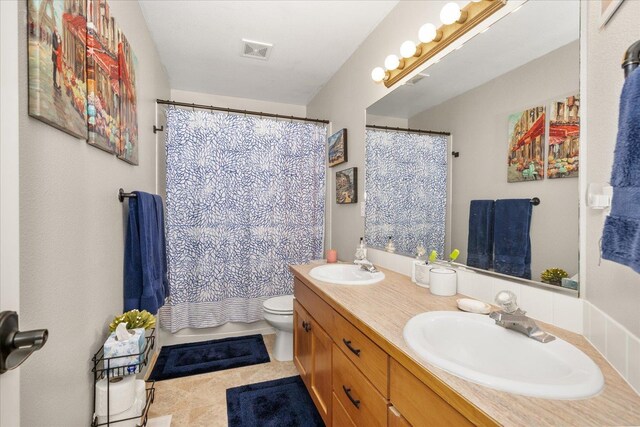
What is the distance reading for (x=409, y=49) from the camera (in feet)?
5.22

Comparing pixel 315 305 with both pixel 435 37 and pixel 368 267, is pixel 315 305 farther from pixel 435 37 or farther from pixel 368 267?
pixel 435 37

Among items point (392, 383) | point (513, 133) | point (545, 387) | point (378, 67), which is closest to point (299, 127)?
point (378, 67)

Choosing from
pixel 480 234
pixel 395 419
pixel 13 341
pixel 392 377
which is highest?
pixel 480 234

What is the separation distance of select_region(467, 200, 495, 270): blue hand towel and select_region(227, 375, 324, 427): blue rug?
4.10 ft

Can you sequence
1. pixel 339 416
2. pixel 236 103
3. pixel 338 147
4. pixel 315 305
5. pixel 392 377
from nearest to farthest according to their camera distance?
pixel 392 377 → pixel 339 416 → pixel 315 305 → pixel 338 147 → pixel 236 103

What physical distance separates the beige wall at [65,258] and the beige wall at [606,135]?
1.49m

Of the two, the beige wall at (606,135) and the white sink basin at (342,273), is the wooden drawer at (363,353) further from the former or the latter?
the beige wall at (606,135)

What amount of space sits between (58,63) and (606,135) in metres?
1.60

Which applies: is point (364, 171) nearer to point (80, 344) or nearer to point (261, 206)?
point (261, 206)

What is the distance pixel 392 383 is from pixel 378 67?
1.86 m

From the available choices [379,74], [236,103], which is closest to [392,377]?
[379,74]

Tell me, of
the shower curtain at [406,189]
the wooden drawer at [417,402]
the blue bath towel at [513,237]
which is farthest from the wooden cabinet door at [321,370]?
the blue bath towel at [513,237]

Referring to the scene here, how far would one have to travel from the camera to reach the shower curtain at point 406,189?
1.51 metres

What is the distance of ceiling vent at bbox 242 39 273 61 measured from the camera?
2.17 m
